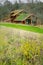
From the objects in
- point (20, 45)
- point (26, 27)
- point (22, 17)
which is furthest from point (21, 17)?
point (20, 45)

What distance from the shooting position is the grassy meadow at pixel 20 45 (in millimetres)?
2629

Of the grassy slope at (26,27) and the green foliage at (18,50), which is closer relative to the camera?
the green foliage at (18,50)

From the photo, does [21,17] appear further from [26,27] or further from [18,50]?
[18,50]

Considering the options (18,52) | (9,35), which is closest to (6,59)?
(18,52)

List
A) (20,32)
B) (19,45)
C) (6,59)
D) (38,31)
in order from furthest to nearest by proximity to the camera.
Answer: (38,31) → (20,32) → (19,45) → (6,59)

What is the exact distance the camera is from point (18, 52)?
8.89 feet

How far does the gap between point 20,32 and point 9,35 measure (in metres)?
0.20

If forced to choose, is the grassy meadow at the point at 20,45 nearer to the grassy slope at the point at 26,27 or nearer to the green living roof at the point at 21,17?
the grassy slope at the point at 26,27

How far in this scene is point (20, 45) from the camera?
110 inches

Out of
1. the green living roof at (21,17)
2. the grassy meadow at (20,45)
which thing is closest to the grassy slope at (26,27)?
the grassy meadow at (20,45)

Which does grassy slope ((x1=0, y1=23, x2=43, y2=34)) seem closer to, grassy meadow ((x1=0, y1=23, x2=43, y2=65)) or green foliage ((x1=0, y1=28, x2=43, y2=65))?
grassy meadow ((x1=0, y1=23, x2=43, y2=65))

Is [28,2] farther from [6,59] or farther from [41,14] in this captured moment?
[6,59]

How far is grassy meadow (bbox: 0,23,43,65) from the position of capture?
2629 millimetres

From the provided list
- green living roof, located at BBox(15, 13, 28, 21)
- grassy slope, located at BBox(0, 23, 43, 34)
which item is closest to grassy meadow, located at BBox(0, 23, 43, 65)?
grassy slope, located at BBox(0, 23, 43, 34)
